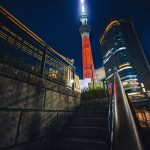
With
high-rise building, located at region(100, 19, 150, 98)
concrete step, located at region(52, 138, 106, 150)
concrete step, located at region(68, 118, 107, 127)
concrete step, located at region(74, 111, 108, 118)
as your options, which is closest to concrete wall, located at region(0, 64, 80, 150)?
concrete step, located at region(52, 138, 106, 150)

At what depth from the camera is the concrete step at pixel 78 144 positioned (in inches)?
113

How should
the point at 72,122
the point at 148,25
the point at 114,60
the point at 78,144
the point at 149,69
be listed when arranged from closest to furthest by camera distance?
the point at 78,144, the point at 72,122, the point at 148,25, the point at 149,69, the point at 114,60

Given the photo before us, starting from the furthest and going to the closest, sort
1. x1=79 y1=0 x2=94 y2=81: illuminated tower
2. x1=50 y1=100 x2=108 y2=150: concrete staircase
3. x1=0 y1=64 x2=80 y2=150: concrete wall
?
x1=79 y1=0 x2=94 y2=81: illuminated tower < x1=50 y1=100 x2=108 y2=150: concrete staircase < x1=0 y1=64 x2=80 y2=150: concrete wall

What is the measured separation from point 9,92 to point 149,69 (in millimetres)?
105892

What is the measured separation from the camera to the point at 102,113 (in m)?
4.81

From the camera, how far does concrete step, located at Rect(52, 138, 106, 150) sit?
113 inches

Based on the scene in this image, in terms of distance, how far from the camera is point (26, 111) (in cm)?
278

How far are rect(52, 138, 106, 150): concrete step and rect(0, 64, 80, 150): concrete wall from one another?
291mm

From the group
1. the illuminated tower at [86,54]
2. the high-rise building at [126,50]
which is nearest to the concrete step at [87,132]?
the illuminated tower at [86,54]

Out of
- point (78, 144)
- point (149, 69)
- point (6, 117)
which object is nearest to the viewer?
point (6, 117)

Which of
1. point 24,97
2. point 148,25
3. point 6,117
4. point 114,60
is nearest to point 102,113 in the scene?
point 24,97

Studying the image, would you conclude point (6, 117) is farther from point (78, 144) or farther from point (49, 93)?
point (78, 144)

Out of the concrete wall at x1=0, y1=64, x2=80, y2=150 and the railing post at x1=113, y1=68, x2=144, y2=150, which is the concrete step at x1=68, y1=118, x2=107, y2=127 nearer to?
the concrete wall at x1=0, y1=64, x2=80, y2=150

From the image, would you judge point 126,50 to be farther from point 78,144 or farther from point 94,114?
point 78,144
